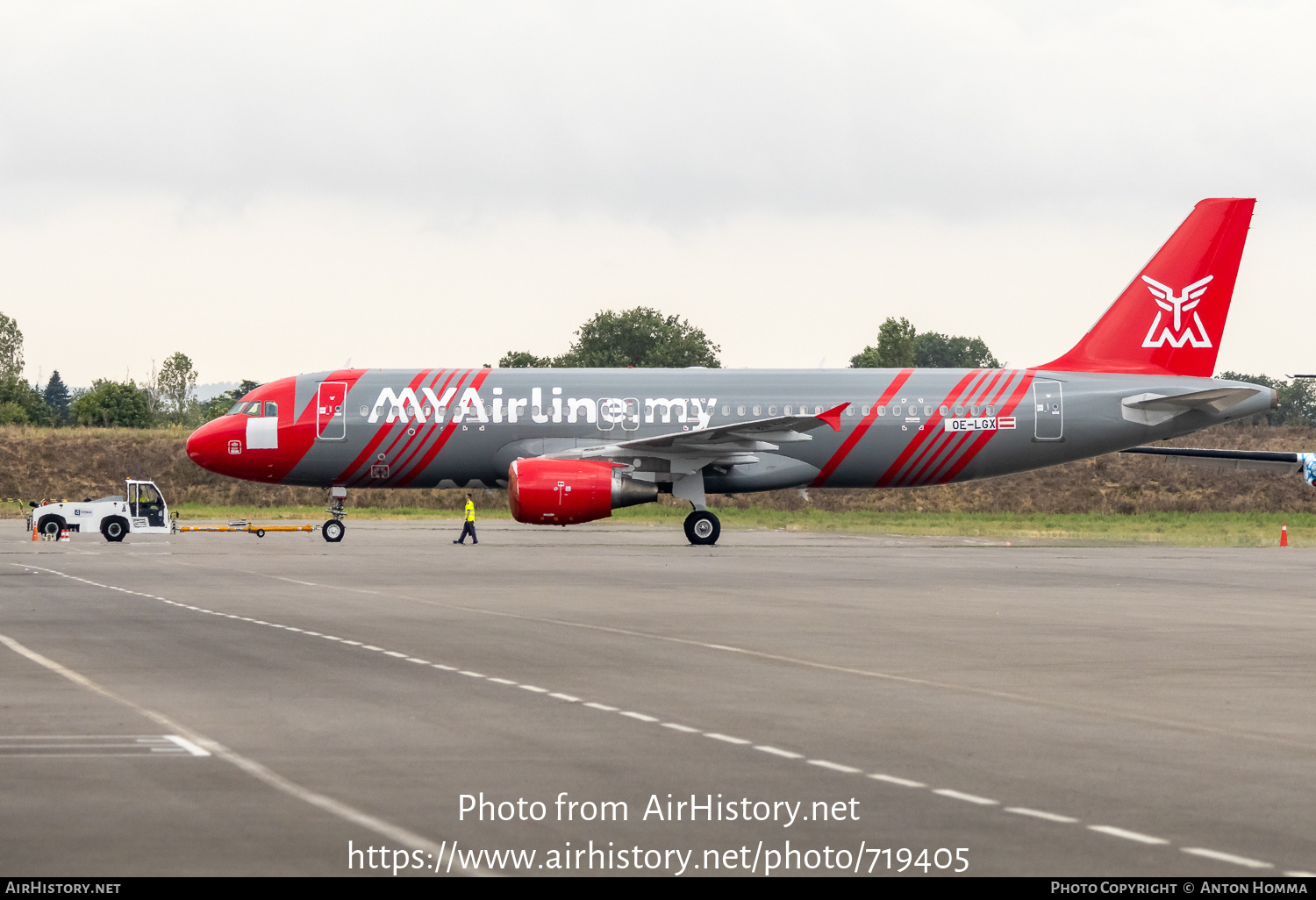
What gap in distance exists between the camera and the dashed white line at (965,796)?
26.7ft

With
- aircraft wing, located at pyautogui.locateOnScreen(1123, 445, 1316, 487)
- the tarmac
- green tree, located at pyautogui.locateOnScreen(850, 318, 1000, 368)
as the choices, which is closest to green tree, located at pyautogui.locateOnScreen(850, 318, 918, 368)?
green tree, located at pyautogui.locateOnScreen(850, 318, 1000, 368)

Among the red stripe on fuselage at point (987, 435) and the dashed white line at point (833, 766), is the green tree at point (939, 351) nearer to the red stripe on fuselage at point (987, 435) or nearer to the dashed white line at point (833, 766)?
the red stripe on fuselage at point (987, 435)

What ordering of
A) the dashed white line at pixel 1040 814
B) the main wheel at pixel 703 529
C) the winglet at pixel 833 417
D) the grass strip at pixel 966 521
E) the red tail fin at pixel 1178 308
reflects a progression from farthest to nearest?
1. the grass strip at pixel 966 521
2. the red tail fin at pixel 1178 308
3. the main wheel at pixel 703 529
4. the winglet at pixel 833 417
5. the dashed white line at pixel 1040 814

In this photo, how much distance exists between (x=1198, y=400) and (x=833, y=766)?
104 ft

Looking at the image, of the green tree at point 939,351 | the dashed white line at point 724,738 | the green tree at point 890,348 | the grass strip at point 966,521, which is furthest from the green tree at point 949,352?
the dashed white line at point 724,738

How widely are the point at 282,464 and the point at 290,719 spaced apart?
28925mm

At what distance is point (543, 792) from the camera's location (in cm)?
836

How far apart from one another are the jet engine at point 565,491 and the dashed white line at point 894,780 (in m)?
25.3

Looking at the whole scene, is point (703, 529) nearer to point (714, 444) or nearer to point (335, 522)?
point (714, 444)

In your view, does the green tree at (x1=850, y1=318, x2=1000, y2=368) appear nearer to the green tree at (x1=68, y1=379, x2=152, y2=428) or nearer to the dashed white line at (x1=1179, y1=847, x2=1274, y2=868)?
the green tree at (x1=68, y1=379, x2=152, y2=428)

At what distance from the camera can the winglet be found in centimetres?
3372

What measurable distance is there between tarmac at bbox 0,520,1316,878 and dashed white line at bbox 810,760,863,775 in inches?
2.2

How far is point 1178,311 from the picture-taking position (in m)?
39.8
